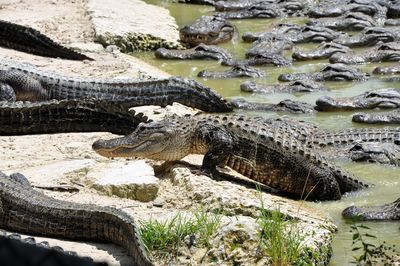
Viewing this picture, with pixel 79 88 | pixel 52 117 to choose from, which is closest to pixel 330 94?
pixel 79 88

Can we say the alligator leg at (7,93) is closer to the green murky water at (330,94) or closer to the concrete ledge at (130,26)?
the green murky water at (330,94)

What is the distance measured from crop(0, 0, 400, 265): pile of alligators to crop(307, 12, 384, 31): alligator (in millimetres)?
1783

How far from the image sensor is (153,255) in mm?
4820

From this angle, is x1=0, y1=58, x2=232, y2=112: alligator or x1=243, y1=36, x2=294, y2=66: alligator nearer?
x1=0, y1=58, x2=232, y2=112: alligator

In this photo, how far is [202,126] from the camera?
6.79 meters

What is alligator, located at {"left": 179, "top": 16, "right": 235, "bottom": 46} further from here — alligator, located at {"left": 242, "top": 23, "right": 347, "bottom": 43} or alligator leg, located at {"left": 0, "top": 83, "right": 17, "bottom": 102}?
alligator leg, located at {"left": 0, "top": 83, "right": 17, "bottom": 102}

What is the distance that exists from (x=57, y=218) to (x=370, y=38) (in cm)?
1106

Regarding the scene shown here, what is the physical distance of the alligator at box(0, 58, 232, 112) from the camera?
9.06 metres

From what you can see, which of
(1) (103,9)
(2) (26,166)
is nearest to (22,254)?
(2) (26,166)

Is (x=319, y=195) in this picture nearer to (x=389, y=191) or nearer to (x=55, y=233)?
(x=389, y=191)

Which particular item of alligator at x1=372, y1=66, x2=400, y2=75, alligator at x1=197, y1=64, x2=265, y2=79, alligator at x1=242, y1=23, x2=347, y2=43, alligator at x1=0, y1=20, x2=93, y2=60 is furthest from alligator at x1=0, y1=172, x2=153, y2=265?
alligator at x1=242, y1=23, x2=347, y2=43

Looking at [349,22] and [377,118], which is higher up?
[377,118]

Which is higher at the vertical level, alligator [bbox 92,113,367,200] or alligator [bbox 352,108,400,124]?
alligator [bbox 92,113,367,200]

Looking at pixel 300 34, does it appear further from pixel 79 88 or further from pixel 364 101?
pixel 79 88
